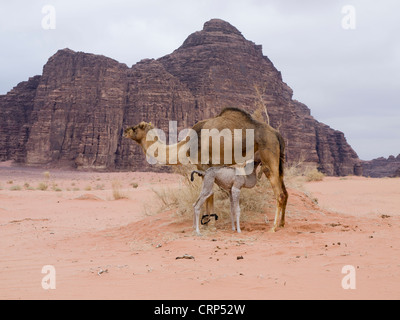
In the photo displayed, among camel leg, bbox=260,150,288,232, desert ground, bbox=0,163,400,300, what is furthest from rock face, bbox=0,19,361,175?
camel leg, bbox=260,150,288,232

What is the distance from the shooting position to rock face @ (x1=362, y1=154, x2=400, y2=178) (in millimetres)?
111875

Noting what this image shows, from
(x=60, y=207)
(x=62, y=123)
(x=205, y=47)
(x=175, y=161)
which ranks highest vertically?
(x=205, y=47)

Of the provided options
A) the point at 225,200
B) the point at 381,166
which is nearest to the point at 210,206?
the point at 225,200

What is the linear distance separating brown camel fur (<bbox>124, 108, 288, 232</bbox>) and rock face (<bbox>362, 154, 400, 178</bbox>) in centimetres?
11511

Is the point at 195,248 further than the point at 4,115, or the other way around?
the point at 4,115

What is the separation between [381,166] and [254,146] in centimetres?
12633

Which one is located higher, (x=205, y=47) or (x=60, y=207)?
(x=205, y=47)

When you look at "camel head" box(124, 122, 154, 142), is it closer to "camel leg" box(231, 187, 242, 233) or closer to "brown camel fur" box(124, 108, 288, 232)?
"brown camel fur" box(124, 108, 288, 232)

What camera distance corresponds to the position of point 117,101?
76438mm

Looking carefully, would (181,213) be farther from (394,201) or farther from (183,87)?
(183,87)

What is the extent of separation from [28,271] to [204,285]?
2558mm

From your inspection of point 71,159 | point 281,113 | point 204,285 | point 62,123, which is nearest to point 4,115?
point 62,123

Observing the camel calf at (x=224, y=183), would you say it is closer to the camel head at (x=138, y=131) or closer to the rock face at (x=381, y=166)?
the camel head at (x=138, y=131)

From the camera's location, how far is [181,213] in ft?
31.0
